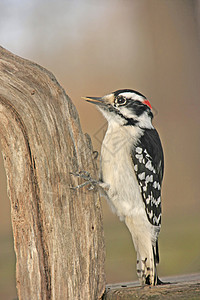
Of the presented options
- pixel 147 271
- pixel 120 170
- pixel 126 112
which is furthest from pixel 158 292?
pixel 126 112

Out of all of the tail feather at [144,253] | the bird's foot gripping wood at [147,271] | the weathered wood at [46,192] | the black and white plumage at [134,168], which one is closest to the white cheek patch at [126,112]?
the black and white plumage at [134,168]

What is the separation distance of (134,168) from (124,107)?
0.68 feet

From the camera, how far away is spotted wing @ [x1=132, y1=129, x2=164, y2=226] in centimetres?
130

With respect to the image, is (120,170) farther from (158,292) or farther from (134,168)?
(158,292)

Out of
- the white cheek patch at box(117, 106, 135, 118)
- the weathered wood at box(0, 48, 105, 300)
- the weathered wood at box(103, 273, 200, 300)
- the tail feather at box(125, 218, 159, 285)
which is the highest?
the white cheek patch at box(117, 106, 135, 118)

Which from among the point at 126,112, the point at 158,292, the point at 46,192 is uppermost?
the point at 126,112

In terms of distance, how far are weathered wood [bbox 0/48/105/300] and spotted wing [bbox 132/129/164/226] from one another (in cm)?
23

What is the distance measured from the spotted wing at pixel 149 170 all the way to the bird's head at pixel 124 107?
2.4 inches

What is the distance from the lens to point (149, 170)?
4.33 ft

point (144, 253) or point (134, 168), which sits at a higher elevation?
point (134, 168)

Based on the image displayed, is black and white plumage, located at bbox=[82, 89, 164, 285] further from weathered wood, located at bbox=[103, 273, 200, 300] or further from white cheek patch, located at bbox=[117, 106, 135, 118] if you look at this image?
weathered wood, located at bbox=[103, 273, 200, 300]

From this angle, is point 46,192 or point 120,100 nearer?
point 46,192

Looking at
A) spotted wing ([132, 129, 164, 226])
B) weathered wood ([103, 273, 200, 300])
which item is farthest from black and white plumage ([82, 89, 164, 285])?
weathered wood ([103, 273, 200, 300])

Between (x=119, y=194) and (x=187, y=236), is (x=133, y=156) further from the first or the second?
(x=187, y=236)
